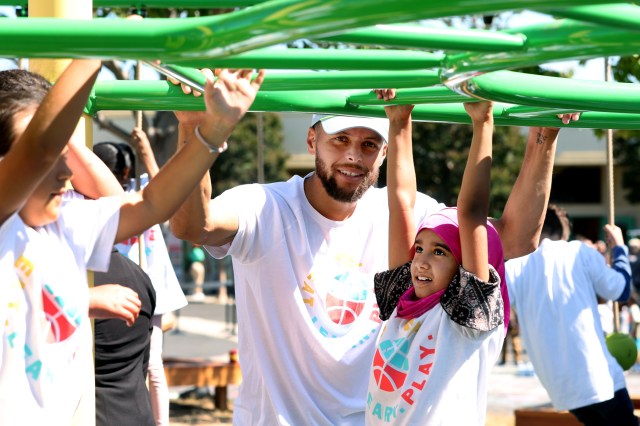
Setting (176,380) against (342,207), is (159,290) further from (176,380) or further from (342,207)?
(176,380)

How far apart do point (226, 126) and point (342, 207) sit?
4.45 feet

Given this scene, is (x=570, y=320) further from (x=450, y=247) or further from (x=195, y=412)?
(x=195, y=412)

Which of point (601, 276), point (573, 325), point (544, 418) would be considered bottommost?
point (544, 418)

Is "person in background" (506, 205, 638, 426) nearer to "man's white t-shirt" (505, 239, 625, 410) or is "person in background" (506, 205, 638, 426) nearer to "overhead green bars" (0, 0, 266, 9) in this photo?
"man's white t-shirt" (505, 239, 625, 410)

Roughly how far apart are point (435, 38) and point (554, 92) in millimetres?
568

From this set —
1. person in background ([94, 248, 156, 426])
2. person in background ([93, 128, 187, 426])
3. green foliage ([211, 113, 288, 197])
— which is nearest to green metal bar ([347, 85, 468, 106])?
person in background ([94, 248, 156, 426])

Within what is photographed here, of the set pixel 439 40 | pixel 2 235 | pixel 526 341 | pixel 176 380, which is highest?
pixel 439 40

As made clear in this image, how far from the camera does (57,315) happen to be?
1.86 meters

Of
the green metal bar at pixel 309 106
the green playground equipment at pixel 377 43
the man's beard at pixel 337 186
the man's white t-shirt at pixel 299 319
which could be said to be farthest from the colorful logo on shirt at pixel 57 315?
the man's beard at pixel 337 186

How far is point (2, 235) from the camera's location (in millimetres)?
1793

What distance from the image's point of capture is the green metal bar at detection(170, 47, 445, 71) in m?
1.76

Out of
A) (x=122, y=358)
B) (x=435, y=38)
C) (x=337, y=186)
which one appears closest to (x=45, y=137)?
(x=435, y=38)

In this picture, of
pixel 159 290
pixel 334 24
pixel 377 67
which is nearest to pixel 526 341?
pixel 159 290

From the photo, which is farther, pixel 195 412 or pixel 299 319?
pixel 195 412
